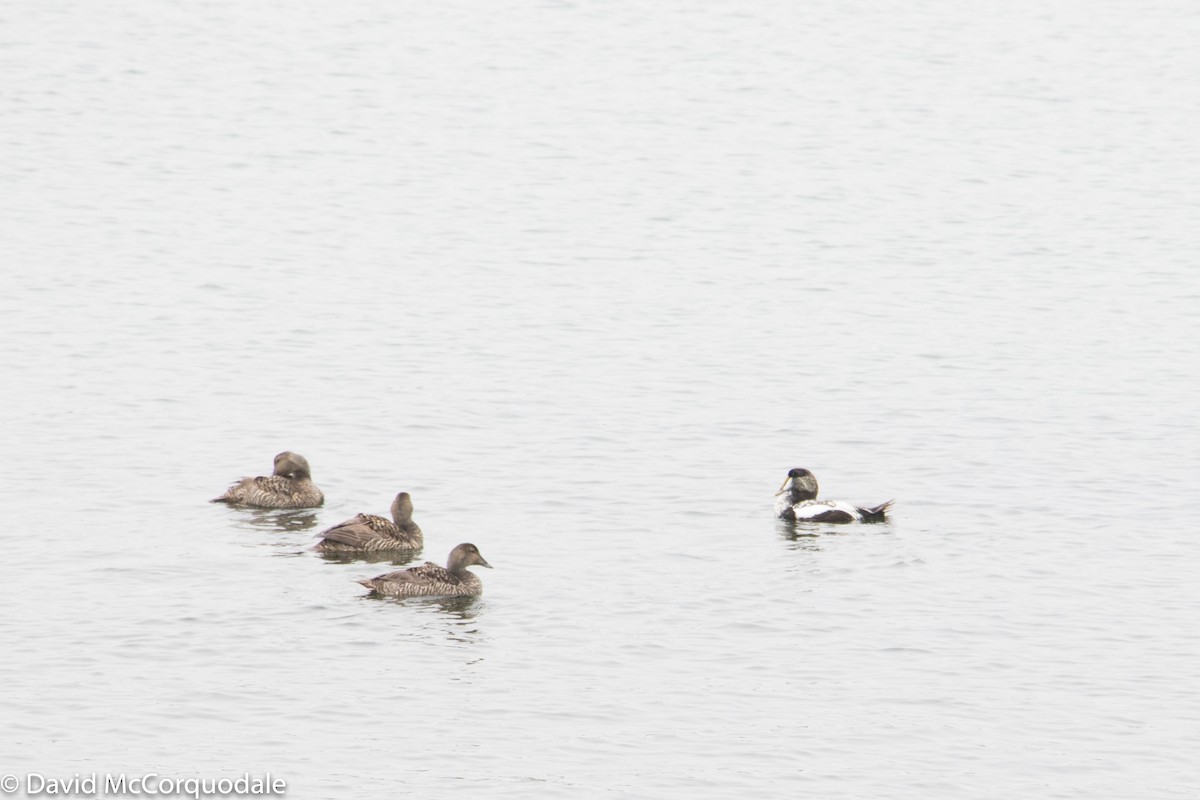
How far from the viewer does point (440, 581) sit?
17.3 m

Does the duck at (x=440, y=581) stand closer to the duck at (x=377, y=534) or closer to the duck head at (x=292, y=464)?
the duck at (x=377, y=534)

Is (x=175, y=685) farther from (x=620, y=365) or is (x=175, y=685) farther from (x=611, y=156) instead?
(x=611, y=156)

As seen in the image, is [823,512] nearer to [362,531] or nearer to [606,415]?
[362,531]

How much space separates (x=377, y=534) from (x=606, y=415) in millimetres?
6004

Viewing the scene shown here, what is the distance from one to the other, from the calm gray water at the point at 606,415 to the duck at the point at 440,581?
0.76ft

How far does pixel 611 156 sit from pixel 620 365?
634 inches

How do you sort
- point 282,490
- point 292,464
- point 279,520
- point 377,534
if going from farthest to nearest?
point 292,464, point 282,490, point 279,520, point 377,534

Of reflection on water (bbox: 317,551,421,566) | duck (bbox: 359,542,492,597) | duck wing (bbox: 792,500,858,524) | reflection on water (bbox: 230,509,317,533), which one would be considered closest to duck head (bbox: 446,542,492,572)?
duck (bbox: 359,542,492,597)

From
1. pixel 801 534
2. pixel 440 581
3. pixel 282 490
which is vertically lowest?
pixel 440 581

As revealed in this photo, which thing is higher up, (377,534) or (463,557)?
(377,534)

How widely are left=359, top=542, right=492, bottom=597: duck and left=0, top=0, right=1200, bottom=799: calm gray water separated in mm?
232

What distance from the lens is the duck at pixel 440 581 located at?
682 inches

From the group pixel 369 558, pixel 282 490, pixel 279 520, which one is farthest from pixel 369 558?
pixel 282 490

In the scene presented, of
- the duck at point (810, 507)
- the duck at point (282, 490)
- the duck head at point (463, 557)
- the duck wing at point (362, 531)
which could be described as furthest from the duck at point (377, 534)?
the duck at point (810, 507)
